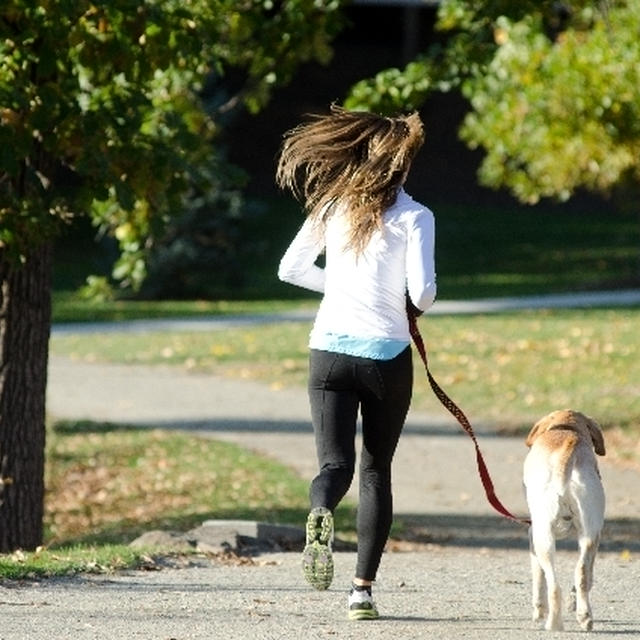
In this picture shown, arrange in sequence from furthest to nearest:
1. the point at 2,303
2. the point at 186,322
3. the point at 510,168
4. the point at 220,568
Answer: the point at 510,168
the point at 186,322
the point at 2,303
the point at 220,568

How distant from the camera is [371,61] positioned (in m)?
42.0

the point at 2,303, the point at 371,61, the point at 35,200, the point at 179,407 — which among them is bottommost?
the point at 179,407

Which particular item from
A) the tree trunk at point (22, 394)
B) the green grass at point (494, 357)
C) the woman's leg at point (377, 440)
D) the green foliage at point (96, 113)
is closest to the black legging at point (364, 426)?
the woman's leg at point (377, 440)

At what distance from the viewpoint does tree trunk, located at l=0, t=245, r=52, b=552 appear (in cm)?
1007

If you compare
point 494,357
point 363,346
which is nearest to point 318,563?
point 363,346

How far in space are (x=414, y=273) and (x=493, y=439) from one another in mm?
8482

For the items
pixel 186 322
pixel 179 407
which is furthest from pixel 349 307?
pixel 186 322

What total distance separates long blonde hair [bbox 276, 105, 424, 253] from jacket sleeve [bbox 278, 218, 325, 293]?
0.20 feet

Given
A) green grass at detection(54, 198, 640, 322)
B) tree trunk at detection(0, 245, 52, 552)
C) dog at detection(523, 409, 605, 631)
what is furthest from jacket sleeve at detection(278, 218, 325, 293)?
green grass at detection(54, 198, 640, 322)

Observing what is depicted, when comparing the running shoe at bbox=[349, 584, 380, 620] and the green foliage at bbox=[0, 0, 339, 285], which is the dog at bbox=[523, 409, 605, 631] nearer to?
the running shoe at bbox=[349, 584, 380, 620]

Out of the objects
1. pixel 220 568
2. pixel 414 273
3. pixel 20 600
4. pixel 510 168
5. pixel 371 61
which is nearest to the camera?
pixel 414 273

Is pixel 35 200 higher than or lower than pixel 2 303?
higher

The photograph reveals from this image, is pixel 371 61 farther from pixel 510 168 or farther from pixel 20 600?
pixel 20 600

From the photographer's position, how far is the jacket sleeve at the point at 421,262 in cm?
636
